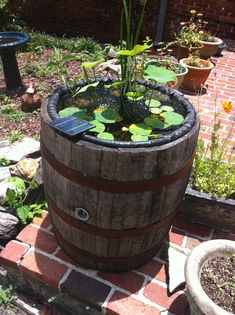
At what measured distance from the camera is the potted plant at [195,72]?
4203 mm

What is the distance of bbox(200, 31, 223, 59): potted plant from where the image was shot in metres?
5.09

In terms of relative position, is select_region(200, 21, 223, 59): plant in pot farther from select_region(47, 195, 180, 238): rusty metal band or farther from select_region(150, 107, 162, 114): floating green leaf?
select_region(47, 195, 180, 238): rusty metal band

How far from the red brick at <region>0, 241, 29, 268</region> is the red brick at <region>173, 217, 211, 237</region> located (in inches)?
42.8

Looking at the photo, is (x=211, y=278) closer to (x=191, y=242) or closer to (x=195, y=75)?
(x=191, y=242)

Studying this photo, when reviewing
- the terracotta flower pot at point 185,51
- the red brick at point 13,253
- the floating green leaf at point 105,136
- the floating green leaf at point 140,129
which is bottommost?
the red brick at point 13,253

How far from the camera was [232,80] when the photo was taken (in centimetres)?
482

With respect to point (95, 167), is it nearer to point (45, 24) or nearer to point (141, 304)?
point (141, 304)

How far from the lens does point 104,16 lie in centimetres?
697

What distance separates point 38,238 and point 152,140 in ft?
3.83

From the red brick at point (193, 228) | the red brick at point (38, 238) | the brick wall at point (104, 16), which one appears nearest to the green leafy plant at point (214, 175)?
the red brick at point (193, 228)

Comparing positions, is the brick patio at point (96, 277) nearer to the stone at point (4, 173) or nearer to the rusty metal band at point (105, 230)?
the rusty metal band at point (105, 230)

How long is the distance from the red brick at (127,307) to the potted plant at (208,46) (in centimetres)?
422

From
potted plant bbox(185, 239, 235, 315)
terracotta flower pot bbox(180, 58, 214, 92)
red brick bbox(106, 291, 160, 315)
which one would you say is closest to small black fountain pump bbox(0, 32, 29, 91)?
terracotta flower pot bbox(180, 58, 214, 92)

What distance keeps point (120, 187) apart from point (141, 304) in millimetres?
790
